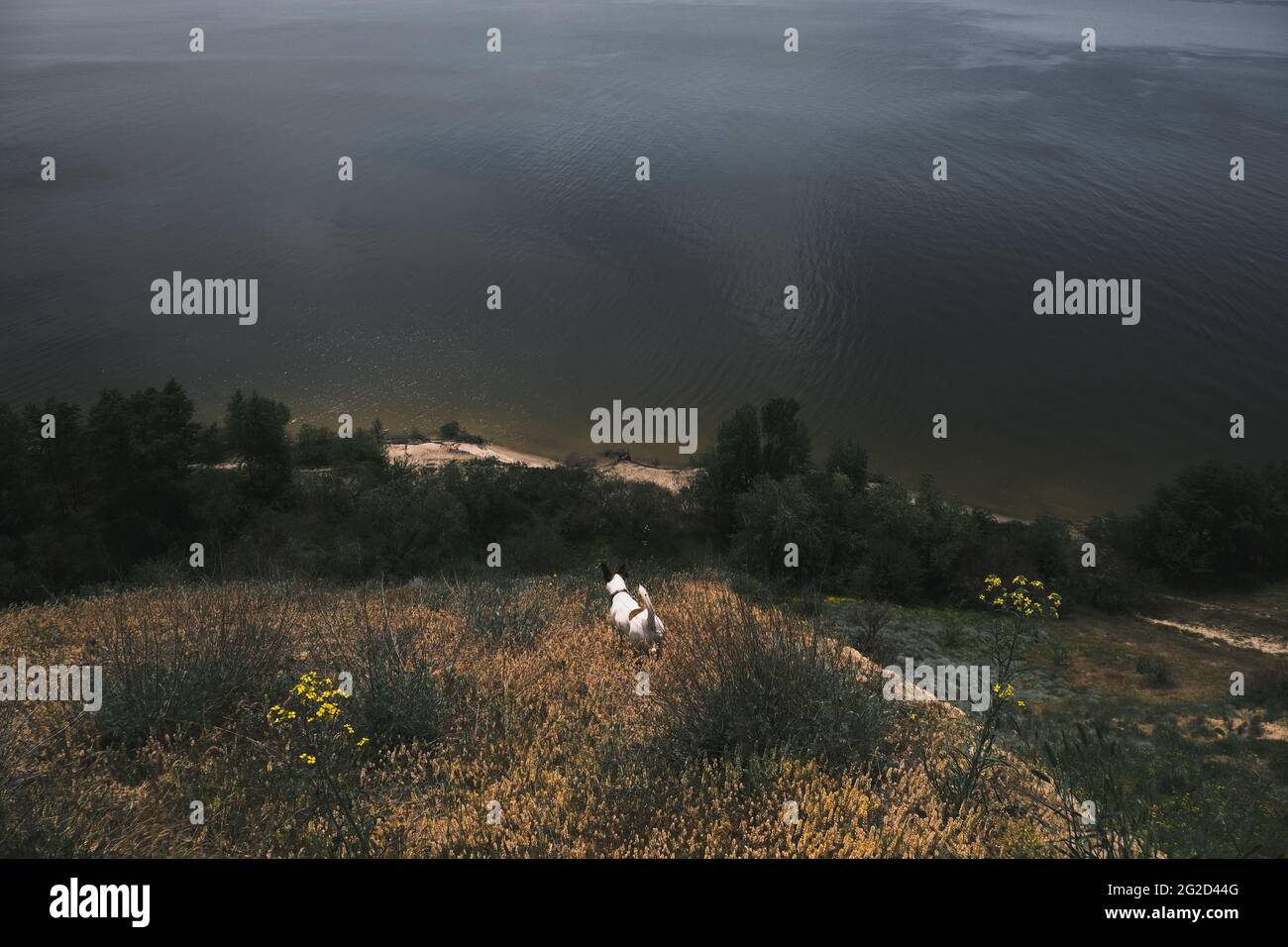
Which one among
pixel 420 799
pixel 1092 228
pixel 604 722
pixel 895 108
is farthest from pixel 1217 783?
pixel 895 108

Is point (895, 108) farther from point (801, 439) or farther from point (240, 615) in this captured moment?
point (240, 615)

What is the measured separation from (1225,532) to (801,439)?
1356cm

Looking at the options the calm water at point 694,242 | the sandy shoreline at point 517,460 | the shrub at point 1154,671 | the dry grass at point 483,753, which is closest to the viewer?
the dry grass at point 483,753

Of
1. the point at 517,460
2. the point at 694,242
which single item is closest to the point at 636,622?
the point at 517,460

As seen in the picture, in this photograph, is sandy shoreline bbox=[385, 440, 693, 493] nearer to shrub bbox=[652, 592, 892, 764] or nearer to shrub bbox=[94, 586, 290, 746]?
shrub bbox=[94, 586, 290, 746]

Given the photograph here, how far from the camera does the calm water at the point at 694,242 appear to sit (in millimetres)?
36000

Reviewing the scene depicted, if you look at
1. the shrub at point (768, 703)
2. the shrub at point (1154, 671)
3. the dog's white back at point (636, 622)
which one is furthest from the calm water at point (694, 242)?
the shrub at point (768, 703)

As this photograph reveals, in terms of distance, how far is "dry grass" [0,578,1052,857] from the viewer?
18.9ft

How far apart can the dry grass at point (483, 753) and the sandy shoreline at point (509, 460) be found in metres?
20.8

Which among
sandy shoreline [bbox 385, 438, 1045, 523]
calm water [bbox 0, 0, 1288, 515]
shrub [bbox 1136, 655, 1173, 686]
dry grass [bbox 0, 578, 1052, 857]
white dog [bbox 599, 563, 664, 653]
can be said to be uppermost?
calm water [bbox 0, 0, 1288, 515]

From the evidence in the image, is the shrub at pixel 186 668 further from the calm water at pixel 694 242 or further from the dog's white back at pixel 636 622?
the calm water at pixel 694 242

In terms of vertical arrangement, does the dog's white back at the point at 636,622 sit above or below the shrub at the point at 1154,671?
above

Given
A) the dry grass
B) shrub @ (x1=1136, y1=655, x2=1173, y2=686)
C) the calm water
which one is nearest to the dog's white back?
the dry grass

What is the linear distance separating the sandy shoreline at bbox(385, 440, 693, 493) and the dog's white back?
18.5 meters
